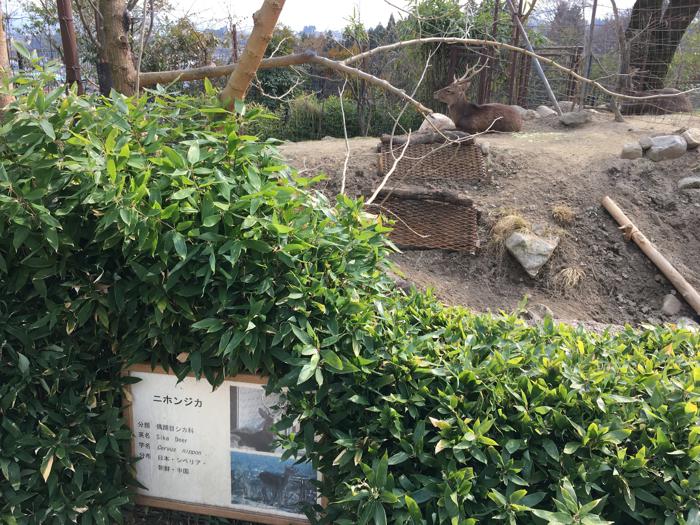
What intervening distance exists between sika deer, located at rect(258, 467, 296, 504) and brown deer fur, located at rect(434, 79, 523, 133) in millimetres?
7564

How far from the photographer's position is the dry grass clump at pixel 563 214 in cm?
671

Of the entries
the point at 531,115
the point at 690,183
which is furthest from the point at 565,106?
the point at 690,183

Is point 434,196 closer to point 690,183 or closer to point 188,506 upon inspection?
point 690,183

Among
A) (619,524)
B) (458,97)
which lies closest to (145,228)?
(619,524)

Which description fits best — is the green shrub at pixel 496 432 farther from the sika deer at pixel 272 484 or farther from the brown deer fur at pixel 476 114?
the brown deer fur at pixel 476 114

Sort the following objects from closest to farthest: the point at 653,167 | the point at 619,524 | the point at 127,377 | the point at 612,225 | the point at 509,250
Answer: the point at 619,524 → the point at 127,377 → the point at 509,250 → the point at 612,225 → the point at 653,167

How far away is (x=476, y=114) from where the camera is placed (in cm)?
939

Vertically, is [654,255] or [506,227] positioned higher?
[506,227]

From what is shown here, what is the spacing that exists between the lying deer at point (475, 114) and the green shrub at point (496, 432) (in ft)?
24.5

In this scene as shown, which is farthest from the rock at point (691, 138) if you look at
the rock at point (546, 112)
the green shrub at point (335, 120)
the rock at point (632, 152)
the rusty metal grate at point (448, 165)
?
the green shrub at point (335, 120)

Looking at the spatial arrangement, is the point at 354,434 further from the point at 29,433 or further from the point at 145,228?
the point at 29,433

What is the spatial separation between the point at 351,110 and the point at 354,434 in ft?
33.9

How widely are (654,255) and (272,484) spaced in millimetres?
5203

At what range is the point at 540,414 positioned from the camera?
1921mm
